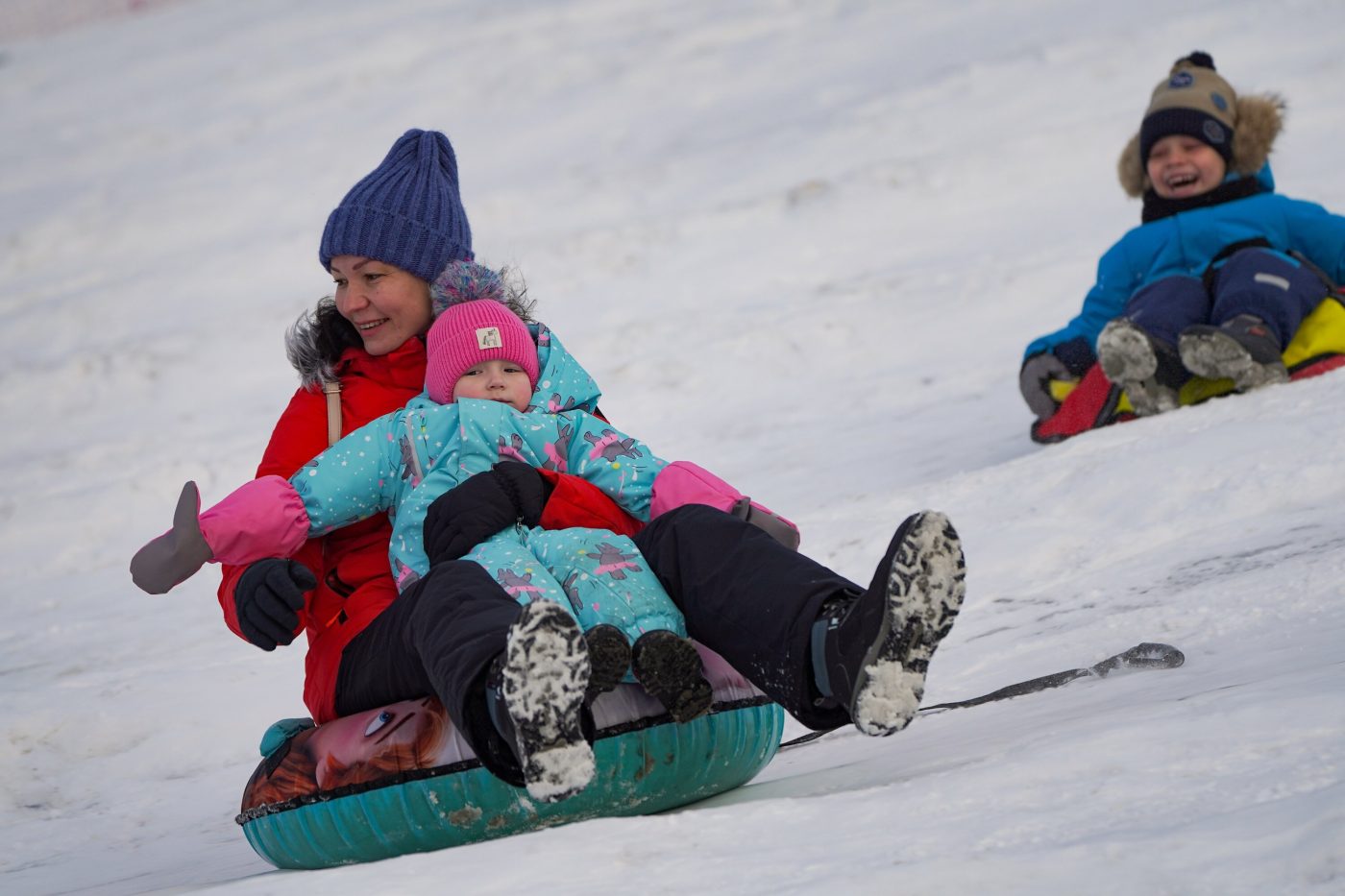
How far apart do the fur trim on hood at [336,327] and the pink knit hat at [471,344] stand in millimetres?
95

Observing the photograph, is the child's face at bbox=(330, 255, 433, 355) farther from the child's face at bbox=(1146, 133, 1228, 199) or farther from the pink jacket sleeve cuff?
the child's face at bbox=(1146, 133, 1228, 199)

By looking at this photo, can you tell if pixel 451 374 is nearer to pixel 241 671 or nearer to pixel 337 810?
pixel 337 810

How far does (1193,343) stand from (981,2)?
842 centimetres

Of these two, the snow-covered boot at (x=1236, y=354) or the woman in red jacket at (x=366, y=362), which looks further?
the snow-covered boot at (x=1236, y=354)

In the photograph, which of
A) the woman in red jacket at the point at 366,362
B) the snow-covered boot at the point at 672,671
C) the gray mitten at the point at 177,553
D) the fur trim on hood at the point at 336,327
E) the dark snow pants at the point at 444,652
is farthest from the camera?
the fur trim on hood at the point at 336,327

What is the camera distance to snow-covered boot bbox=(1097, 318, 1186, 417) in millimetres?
4129

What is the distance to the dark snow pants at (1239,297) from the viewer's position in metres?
4.18

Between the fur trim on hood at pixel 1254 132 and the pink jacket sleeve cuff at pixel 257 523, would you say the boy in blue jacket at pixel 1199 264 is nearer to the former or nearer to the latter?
the fur trim on hood at pixel 1254 132

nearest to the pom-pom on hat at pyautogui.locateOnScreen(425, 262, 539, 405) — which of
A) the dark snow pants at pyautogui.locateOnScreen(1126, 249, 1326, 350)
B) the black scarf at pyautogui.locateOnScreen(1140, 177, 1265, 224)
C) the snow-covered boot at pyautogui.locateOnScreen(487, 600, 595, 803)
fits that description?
the snow-covered boot at pyautogui.locateOnScreen(487, 600, 595, 803)

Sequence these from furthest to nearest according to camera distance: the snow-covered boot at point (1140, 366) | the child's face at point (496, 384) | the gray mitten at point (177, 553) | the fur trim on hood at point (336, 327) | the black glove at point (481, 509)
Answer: the snow-covered boot at point (1140, 366) < the fur trim on hood at point (336, 327) < the child's face at point (496, 384) < the gray mitten at point (177, 553) < the black glove at point (481, 509)

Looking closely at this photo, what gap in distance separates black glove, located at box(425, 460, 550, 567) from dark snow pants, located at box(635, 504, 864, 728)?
0.18 metres

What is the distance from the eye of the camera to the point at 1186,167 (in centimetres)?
470

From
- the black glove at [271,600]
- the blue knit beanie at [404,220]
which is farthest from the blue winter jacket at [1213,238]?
the black glove at [271,600]

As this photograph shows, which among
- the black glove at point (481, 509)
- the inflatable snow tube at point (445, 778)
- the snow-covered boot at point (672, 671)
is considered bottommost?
the inflatable snow tube at point (445, 778)
